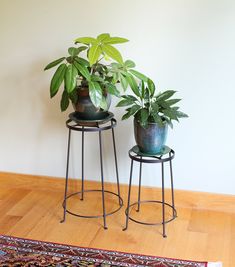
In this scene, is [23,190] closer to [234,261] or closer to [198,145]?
[198,145]

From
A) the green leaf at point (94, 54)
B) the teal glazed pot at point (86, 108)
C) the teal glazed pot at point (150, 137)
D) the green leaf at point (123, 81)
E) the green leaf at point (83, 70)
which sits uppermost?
the green leaf at point (94, 54)

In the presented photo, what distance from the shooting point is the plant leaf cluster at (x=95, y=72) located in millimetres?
2303

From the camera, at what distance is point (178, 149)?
276 centimetres

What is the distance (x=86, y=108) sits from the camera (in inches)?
96.7

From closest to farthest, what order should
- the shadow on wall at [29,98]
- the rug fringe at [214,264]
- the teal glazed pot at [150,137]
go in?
the rug fringe at [214,264] < the teal glazed pot at [150,137] < the shadow on wall at [29,98]

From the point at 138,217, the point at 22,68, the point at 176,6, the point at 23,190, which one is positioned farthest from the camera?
the point at 23,190

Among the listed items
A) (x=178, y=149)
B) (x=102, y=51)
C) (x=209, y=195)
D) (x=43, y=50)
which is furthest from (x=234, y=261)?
(x=43, y=50)

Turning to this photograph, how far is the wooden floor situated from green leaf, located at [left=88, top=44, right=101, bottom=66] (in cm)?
94

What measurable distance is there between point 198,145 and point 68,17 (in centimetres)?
108

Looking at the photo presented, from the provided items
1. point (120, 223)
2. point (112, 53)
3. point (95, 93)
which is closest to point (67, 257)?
point (120, 223)

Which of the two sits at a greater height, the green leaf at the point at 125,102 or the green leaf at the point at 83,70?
the green leaf at the point at 83,70

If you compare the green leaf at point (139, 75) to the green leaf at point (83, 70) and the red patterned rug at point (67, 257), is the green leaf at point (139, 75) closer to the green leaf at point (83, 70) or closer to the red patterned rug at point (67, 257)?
the green leaf at point (83, 70)

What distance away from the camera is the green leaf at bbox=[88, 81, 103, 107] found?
2316mm

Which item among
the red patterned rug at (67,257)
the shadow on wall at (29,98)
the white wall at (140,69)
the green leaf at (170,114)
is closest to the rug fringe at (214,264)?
the red patterned rug at (67,257)
